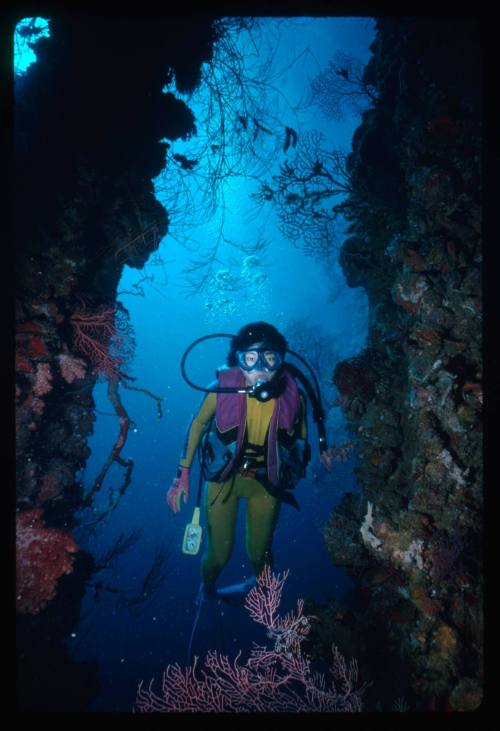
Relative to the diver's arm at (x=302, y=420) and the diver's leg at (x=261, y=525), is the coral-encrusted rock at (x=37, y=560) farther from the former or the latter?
the diver's arm at (x=302, y=420)

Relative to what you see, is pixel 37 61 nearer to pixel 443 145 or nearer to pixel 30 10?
pixel 30 10

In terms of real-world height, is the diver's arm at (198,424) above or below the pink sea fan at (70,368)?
below

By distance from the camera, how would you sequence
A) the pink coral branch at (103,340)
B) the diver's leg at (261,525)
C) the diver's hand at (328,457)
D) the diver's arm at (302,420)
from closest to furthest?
the pink coral branch at (103,340) < the diver's hand at (328,457) < the diver's leg at (261,525) < the diver's arm at (302,420)

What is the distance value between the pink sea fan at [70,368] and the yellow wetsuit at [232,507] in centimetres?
168

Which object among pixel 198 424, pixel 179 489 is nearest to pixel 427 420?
pixel 198 424

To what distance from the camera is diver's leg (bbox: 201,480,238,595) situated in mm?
4656

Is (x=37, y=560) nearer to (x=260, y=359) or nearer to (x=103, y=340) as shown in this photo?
(x=103, y=340)

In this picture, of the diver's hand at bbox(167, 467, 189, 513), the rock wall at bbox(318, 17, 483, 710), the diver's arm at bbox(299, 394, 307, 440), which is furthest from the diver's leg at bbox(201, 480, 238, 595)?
the rock wall at bbox(318, 17, 483, 710)

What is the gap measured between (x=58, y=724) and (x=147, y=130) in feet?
20.3

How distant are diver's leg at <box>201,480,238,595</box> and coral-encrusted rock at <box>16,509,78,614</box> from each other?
203 cm

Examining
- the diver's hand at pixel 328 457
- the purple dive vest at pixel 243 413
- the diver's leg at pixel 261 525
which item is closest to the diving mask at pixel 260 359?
the purple dive vest at pixel 243 413

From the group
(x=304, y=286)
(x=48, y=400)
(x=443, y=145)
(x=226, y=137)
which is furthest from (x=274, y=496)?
(x=304, y=286)

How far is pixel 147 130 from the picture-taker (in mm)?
4426

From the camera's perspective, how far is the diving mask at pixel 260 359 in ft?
14.1
